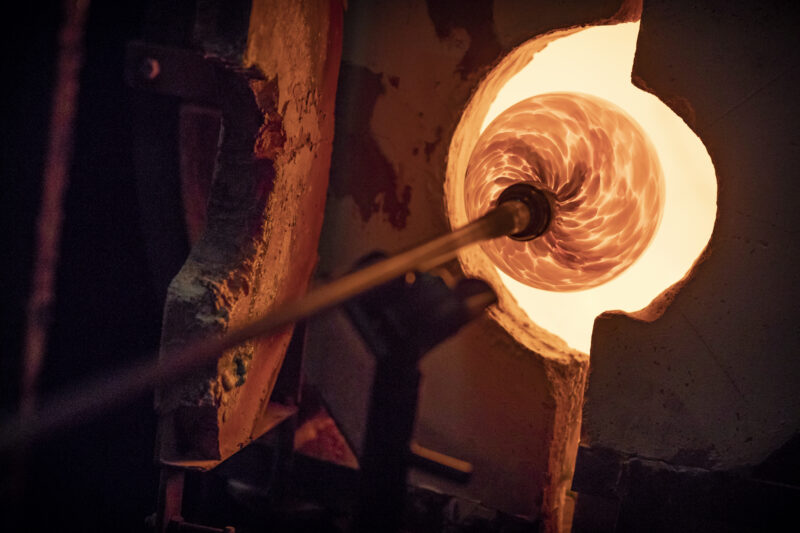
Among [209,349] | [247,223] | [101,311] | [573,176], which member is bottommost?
[209,349]

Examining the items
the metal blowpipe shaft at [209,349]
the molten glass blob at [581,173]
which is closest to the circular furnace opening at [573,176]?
the molten glass blob at [581,173]

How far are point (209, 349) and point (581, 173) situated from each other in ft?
6.53

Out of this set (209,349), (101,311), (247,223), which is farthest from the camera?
(101,311)

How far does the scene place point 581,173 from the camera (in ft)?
8.27

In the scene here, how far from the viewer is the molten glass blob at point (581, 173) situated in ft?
8.23

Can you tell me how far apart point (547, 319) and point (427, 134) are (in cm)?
143

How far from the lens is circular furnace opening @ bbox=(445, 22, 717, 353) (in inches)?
95.7

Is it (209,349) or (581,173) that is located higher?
(581,173)

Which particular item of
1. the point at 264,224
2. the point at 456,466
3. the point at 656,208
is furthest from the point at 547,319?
the point at 456,466

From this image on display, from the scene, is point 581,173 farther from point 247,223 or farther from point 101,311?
point 101,311

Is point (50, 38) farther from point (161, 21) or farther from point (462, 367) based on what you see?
point (462, 367)

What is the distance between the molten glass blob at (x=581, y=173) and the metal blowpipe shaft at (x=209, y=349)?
1106 mm

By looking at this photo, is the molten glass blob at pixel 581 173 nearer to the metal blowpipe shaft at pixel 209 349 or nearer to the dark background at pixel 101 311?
the metal blowpipe shaft at pixel 209 349

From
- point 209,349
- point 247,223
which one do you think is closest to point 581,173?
point 247,223
